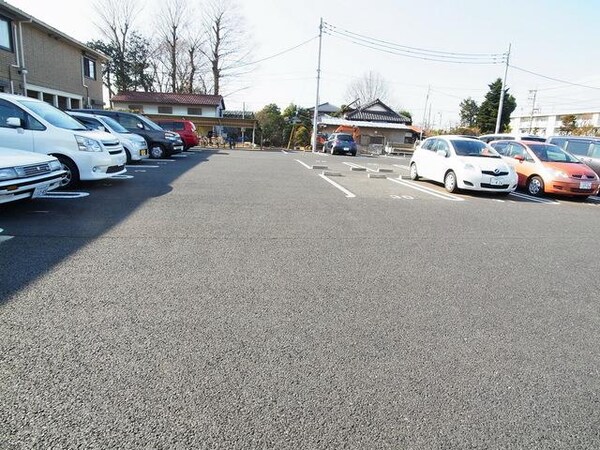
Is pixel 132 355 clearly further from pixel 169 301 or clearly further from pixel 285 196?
pixel 285 196

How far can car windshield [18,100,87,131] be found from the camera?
7.42 meters

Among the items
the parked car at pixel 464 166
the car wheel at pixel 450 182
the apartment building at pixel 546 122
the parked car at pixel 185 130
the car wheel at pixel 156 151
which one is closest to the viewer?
the parked car at pixel 464 166

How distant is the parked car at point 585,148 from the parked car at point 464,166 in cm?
373

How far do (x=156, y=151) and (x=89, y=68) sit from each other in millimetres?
15113

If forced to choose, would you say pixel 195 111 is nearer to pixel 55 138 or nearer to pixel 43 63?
pixel 43 63

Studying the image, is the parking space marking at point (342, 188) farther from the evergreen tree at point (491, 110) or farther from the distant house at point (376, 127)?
the evergreen tree at point (491, 110)

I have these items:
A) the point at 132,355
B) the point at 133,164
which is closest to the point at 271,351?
the point at 132,355

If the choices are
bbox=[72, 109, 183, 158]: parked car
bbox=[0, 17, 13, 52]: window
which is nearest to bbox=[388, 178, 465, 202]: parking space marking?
bbox=[72, 109, 183, 158]: parked car

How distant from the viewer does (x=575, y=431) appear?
1.96 m

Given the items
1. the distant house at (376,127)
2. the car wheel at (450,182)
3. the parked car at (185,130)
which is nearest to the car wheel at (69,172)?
the car wheel at (450,182)

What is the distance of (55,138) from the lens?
23.8ft

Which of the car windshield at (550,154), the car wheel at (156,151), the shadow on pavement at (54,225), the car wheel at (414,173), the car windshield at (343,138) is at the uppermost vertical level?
the car windshield at (343,138)

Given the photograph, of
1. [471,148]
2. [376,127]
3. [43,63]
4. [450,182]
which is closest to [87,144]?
[450,182]

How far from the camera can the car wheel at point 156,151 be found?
51.1ft
